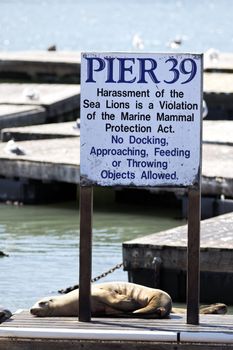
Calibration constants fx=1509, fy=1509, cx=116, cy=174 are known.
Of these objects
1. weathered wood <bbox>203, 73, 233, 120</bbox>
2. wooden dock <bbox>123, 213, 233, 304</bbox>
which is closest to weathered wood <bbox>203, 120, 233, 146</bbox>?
weathered wood <bbox>203, 73, 233, 120</bbox>

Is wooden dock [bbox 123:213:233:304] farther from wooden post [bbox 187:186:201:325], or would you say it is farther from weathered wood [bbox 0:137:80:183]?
weathered wood [bbox 0:137:80:183]

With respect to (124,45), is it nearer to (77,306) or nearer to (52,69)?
(52,69)

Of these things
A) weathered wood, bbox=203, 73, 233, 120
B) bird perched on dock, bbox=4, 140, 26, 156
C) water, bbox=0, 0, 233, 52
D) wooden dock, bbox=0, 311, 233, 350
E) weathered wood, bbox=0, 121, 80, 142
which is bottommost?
wooden dock, bbox=0, 311, 233, 350

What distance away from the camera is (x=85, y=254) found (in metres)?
8.70

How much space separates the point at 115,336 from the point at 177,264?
150 inches

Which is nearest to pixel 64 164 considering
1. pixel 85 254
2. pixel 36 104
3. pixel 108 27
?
pixel 36 104

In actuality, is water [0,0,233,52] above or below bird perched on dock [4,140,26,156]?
above

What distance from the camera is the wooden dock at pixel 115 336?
8.28m

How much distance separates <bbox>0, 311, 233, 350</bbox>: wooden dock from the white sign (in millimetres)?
847

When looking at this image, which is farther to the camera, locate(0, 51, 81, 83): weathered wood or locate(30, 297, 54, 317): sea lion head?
locate(0, 51, 81, 83): weathered wood

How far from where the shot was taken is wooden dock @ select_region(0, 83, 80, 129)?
72.7 ft

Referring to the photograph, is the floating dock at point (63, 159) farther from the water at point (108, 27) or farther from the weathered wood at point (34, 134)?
the water at point (108, 27)

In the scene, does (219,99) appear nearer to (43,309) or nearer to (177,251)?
(177,251)

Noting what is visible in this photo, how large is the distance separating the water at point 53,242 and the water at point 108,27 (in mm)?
27145
